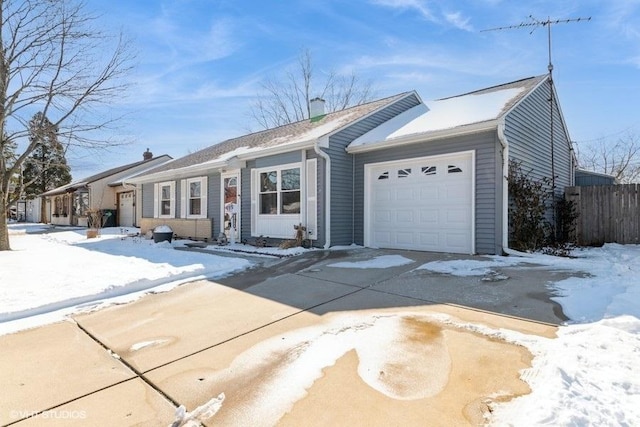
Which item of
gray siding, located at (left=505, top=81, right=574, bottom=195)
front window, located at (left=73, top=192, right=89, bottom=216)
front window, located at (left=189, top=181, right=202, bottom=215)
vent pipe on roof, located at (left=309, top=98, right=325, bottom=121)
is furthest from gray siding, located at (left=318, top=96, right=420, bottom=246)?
front window, located at (left=73, top=192, right=89, bottom=216)

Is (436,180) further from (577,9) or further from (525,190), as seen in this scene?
(577,9)

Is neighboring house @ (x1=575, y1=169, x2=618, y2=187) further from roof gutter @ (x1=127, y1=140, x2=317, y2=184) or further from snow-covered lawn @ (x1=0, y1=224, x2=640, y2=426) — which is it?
roof gutter @ (x1=127, y1=140, x2=317, y2=184)

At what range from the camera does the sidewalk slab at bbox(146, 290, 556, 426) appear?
2113mm

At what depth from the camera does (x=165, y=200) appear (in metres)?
14.4

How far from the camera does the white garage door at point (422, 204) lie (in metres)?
7.67

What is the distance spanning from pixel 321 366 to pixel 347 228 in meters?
6.66

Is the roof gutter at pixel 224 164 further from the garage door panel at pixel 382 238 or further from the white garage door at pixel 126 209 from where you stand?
the white garage door at pixel 126 209

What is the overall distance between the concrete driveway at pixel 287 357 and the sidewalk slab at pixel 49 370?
13 mm

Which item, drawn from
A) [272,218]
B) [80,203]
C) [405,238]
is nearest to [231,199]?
[272,218]

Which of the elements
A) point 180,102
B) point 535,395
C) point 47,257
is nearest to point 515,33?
point 535,395

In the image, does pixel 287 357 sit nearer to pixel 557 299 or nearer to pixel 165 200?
pixel 557 299

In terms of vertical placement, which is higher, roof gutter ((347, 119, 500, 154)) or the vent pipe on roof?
the vent pipe on roof

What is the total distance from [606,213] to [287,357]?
9982 millimetres

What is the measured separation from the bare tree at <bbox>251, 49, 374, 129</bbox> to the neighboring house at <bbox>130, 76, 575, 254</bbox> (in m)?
13.6
